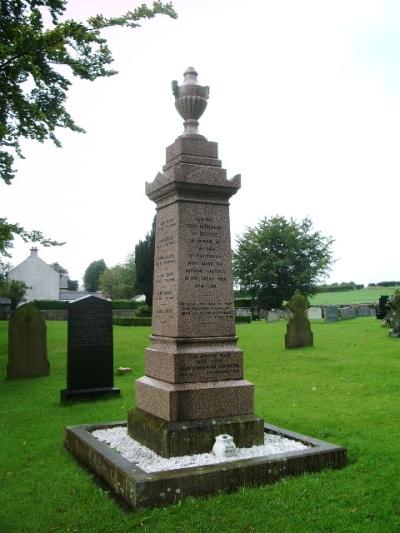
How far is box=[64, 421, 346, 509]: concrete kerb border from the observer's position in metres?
4.84

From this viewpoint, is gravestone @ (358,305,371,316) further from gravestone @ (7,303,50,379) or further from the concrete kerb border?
the concrete kerb border

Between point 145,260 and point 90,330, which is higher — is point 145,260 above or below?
above

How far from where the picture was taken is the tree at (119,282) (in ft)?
305

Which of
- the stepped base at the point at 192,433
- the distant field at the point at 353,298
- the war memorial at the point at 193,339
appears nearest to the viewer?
the stepped base at the point at 192,433

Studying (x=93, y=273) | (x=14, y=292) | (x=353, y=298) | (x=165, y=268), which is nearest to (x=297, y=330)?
(x=165, y=268)

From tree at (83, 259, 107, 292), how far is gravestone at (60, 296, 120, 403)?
115 m

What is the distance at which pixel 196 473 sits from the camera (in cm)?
504

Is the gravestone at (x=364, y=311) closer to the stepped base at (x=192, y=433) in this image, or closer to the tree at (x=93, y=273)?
the stepped base at (x=192, y=433)

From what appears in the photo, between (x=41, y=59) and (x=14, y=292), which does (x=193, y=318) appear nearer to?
(x=41, y=59)

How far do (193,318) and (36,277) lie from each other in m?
61.1

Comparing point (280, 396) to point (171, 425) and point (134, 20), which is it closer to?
point (171, 425)

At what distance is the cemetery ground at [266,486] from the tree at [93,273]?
113500 millimetres

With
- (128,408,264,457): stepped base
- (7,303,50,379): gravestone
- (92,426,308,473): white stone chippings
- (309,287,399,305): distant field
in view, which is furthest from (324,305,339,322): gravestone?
(309,287,399,305): distant field

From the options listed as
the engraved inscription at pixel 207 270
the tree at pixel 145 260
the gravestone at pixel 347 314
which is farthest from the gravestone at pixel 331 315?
the engraved inscription at pixel 207 270
